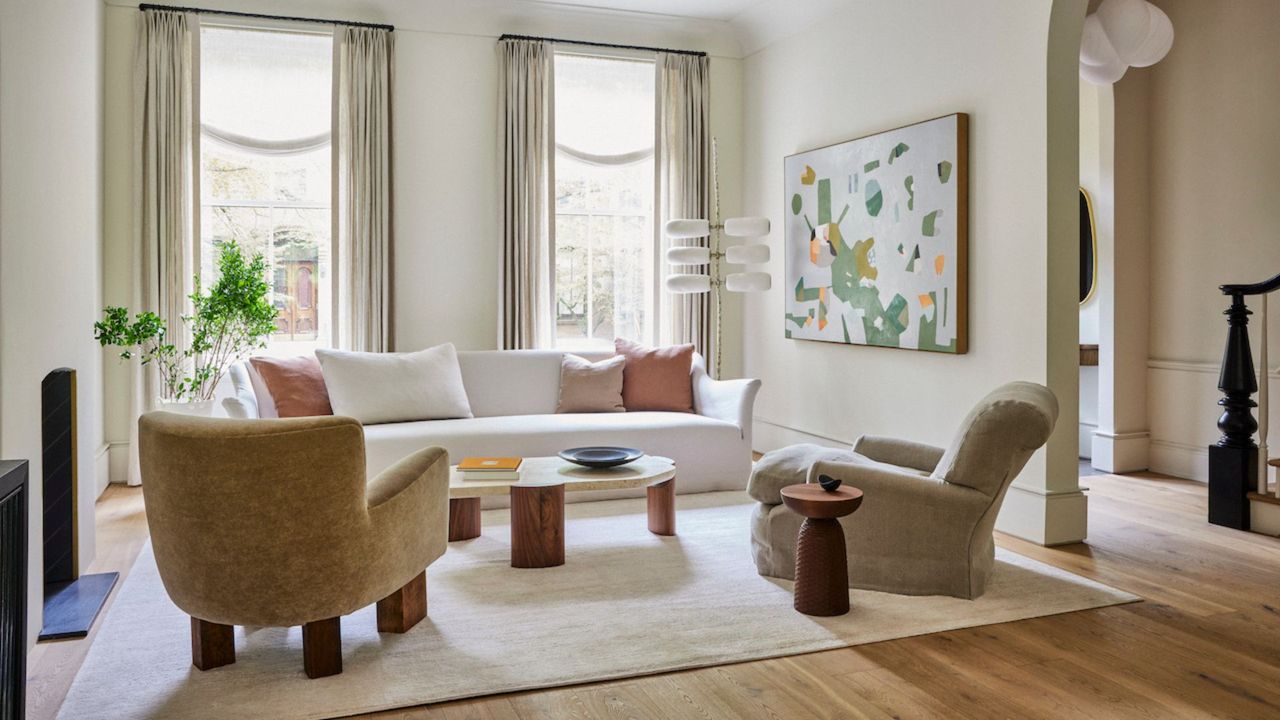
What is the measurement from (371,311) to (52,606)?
115 inches

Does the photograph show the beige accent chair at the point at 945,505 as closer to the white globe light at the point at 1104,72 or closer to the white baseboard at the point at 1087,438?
the white globe light at the point at 1104,72

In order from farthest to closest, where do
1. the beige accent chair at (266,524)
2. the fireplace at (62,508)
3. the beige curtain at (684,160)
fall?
the beige curtain at (684,160) < the fireplace at (62,508) < the beige accent chair at (266,524)

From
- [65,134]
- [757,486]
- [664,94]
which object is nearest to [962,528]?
[757,486]

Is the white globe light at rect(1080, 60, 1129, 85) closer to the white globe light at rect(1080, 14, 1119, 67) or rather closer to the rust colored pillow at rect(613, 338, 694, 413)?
the white globe light at rect(1080, 14, 1119, 67)

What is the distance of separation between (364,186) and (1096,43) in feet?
14.1

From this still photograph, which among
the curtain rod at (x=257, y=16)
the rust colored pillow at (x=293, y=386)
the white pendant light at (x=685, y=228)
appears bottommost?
the rust colored pillow at (x=293, y=386)

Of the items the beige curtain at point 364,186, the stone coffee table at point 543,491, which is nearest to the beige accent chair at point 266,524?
the stone coffee table at point 543,491

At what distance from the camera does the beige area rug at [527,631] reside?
262cm

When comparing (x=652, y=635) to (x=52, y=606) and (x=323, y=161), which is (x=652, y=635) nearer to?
(x=52, y=606)

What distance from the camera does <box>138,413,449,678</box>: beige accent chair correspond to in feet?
8.22

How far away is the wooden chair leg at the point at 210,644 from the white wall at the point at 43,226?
0.62 m

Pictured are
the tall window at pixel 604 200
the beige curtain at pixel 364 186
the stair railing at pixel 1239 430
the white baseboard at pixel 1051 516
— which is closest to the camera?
the white baseboard at pixel 1051 516

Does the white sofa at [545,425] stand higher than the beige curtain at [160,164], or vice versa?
the beige curtain at [160,164]

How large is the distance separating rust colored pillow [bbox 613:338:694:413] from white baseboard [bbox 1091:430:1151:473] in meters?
2.66
